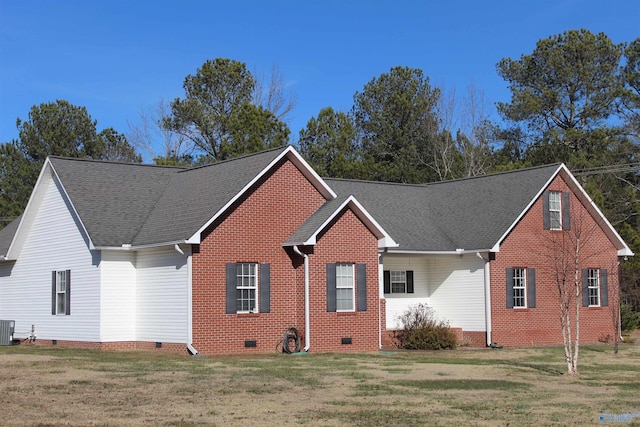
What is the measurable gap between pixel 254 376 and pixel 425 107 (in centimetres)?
4158

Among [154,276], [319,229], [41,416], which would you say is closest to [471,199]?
[319,229]

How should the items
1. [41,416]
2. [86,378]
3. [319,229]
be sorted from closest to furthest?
[41,416] < [86,378] < [319,229]

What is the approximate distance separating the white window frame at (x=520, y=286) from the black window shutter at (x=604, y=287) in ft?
15.8

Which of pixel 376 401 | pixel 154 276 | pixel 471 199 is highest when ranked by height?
pixel 471 199

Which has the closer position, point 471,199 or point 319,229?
point 319,229

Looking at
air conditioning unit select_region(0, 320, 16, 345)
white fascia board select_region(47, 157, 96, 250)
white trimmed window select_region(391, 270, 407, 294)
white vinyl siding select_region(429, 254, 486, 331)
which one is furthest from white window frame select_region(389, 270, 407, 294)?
air conditioning unit select_region(0, 320, 16, 345)

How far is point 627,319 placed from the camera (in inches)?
1630

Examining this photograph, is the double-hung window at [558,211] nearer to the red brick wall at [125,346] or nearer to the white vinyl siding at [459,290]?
the white vinyl siding at [459,290]

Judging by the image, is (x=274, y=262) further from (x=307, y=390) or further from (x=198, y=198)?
(x=307, y=390)

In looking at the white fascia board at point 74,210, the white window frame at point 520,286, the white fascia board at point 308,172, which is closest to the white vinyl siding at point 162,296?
the white fascia board at point 74,210

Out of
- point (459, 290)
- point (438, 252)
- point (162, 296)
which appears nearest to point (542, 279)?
point (459, 290)

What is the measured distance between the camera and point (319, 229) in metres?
28.8

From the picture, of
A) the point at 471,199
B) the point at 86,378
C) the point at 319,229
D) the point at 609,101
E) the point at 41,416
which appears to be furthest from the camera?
the point at 609,101

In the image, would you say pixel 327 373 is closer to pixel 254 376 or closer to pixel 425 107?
pixel 254 376
